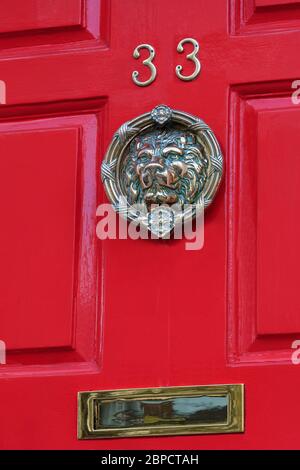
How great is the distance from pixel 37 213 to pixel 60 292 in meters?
0.16

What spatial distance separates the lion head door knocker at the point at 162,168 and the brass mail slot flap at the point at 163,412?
11.1 inches

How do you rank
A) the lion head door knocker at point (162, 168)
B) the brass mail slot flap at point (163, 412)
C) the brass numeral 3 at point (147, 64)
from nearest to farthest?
1. the brass mail slot flap at point (163, 412)
2. the lion head door knocker at point (162, 168)
3. the brass numeral 3 at point (147, 64)

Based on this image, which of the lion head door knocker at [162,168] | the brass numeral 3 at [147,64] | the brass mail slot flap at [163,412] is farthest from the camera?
the brass numeral 3 at [147,64]

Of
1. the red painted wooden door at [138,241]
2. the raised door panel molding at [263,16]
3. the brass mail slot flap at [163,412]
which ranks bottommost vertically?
the brass mail slot flap at [163,412]

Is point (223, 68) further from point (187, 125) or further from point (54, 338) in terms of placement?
point (54, 338)

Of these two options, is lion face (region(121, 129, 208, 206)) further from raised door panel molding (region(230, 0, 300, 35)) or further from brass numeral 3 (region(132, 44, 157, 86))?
raised door panel molding (region(230, 0, 300, 35))

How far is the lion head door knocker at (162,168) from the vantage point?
3.21 meters

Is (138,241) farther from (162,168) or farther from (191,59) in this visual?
(191,59)

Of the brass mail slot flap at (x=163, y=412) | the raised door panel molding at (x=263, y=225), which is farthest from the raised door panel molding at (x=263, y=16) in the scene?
the brass mail slot flap at (x=163, y=412)

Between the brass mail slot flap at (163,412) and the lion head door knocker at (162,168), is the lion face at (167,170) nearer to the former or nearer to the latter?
the lion head door knocker at (162,168)

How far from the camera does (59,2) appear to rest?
344 cm

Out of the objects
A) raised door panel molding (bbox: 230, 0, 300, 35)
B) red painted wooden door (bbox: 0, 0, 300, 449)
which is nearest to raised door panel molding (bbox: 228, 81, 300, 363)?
red painted wooden door (bbox: 0, 0, 300, 449)

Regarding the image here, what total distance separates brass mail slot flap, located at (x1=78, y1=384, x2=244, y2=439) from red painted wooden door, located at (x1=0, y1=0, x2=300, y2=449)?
0.02 metres

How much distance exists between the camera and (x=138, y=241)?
10.6 ft
